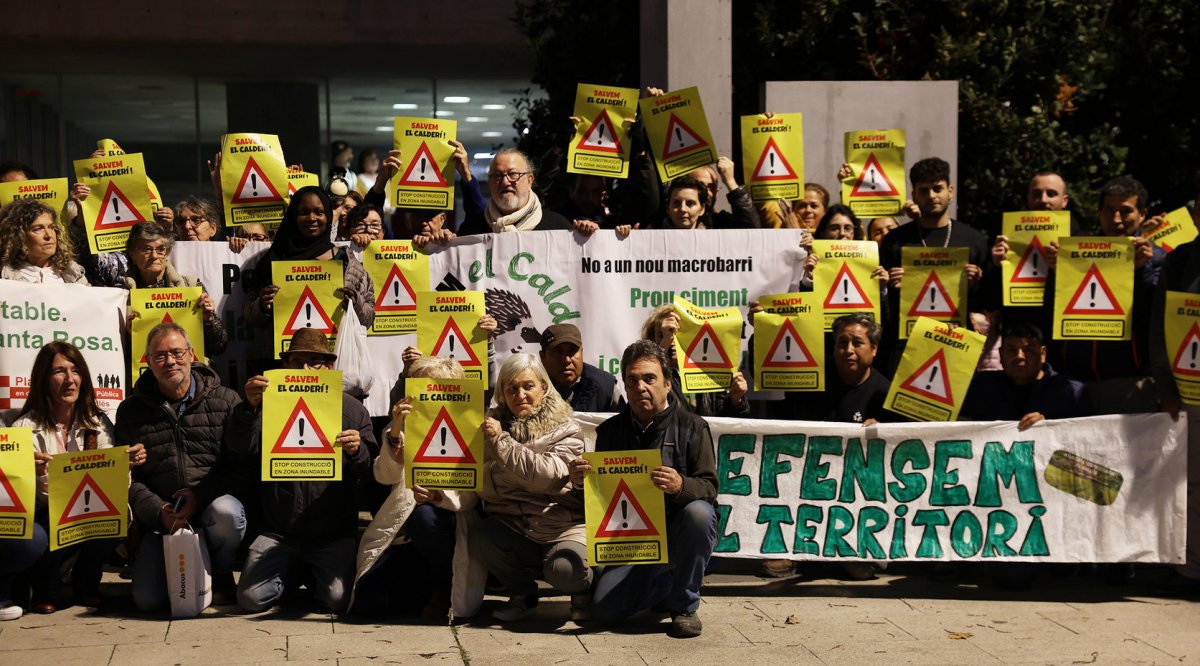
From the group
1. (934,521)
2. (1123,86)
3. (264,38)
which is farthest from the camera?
(264,38)

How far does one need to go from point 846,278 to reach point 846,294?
9cm

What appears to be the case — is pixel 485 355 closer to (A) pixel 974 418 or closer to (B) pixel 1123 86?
(A) pixel 974 418

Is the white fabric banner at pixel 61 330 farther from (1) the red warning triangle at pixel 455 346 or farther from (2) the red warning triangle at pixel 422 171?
(1) the red warning triangle at pixel 455 346

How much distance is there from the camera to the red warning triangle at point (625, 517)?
6797 millimetres

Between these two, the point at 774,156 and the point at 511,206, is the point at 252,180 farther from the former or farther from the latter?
the point at 774,156

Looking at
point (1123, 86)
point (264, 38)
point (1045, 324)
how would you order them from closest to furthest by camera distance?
point (1045, 324) < point (1123, 86) < point (264, 38)

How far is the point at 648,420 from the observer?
23.2 feet

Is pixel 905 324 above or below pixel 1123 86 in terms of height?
below

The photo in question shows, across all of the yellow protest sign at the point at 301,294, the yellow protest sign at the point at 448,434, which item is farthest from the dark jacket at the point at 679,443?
the yellow protest sign at the point at 301,294

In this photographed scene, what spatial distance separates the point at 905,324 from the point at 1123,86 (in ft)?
21.9

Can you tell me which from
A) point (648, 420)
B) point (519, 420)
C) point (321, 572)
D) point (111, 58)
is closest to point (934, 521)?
point (648, 420)

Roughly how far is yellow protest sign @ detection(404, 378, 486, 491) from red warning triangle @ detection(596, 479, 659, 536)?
2.18 feet

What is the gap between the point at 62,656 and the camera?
6.60m

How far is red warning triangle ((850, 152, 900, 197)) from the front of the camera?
891cm
